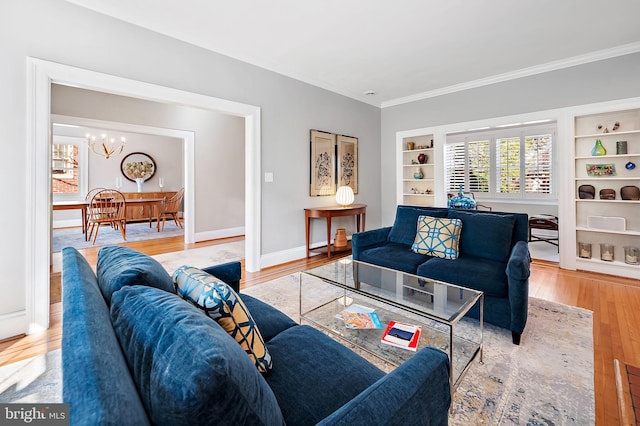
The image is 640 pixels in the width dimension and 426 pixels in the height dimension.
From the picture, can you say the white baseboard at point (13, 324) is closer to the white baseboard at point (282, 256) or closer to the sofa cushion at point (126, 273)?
the sofa cushion at point (126, 273)

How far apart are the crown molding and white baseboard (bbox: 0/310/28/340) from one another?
18.4 feet

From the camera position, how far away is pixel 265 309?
167cm

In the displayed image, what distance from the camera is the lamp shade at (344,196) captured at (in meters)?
4.83

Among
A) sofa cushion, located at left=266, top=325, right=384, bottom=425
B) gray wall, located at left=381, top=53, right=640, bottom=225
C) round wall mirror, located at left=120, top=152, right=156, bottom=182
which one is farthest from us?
round wall mirror, located at left=120, top=152, right=156, bottom=182

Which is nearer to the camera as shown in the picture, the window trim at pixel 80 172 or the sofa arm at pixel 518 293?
the sofa arm at pixel 518 293

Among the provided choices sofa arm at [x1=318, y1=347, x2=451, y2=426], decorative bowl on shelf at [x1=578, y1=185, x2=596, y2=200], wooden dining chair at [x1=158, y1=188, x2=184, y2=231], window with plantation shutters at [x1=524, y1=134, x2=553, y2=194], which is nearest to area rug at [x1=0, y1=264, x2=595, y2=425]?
sofa arm at [x1=318, y1=347, x2=451, y2=426]

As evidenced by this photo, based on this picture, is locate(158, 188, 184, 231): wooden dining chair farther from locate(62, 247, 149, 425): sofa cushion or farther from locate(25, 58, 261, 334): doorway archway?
locate(62, 247, 149, 425): sofa cushion

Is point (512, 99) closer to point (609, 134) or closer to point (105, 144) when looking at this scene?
point (609, 134)

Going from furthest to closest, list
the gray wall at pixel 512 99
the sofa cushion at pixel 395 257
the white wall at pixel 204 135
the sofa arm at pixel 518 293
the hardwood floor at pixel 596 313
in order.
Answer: the white wall at pixel 204 135
the gray wall at pixel 512 99
the sofa cushion at pixel 395 257
the sofa arm at pixel 518 293
the hardwood floor at pixel 596 313

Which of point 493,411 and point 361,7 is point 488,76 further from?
point 493,411

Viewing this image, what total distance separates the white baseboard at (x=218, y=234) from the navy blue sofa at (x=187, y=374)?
489 centimetres

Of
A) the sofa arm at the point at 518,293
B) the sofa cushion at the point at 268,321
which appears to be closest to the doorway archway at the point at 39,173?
the sofa cushion at the point at 268,321

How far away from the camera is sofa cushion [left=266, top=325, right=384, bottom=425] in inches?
37.3

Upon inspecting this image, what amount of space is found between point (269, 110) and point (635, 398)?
397 centimetres
